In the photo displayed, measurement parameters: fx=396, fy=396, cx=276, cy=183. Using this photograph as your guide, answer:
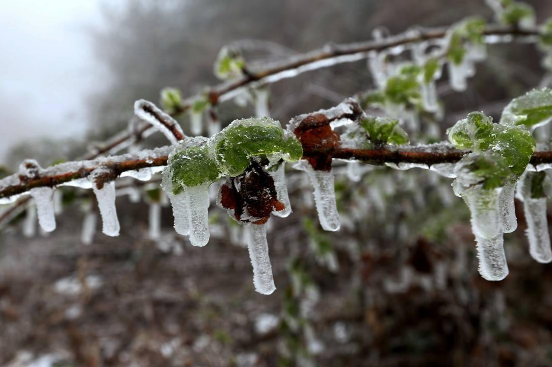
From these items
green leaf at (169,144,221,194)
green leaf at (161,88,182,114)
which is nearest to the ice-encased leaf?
green leaf at (169,144,221,194)

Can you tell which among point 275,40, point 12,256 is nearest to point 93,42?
point 275,40

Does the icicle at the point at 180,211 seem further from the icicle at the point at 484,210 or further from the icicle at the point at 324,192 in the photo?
the icicle at the point at 484,210

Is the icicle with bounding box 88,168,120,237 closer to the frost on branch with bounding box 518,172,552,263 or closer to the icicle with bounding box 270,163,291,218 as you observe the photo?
the icicle with bounding box 270,163,291,218

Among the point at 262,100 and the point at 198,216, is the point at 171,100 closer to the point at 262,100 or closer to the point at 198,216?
the point at 262,100

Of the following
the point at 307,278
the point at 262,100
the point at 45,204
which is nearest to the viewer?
the point at 45,204

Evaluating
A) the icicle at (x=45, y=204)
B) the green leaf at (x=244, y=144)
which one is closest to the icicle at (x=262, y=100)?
the icicle at (x=45, y=204)

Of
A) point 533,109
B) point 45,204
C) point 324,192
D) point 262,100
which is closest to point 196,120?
point 262,100
